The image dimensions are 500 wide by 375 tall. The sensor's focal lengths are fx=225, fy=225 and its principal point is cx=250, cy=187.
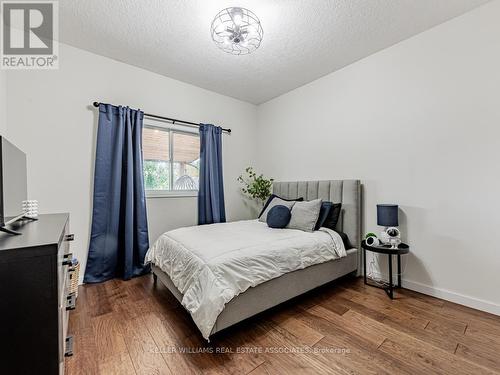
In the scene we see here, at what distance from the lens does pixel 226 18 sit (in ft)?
6.54

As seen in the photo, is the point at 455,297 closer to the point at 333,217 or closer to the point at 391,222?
the point at 391,222

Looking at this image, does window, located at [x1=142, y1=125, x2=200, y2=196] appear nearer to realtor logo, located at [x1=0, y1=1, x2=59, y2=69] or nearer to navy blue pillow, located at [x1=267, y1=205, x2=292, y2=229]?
realtor logo, located at [x1=0, y1=1, x2=59, y2=69]

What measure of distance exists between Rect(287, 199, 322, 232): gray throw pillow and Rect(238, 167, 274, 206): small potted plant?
1.21m

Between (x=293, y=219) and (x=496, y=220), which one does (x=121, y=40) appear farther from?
(x=496, y=220)

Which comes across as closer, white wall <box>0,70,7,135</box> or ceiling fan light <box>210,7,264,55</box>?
ceiling fan light <box>210,7,264,55</box>

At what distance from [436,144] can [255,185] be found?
96.9 inches

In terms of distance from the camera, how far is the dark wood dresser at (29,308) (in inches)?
33.1

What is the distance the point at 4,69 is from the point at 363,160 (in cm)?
402

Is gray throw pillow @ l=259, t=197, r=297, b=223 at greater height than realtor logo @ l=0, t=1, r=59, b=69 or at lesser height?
lesser

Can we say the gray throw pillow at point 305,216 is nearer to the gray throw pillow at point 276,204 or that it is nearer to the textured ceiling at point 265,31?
the gray throw pillow at point 276,204

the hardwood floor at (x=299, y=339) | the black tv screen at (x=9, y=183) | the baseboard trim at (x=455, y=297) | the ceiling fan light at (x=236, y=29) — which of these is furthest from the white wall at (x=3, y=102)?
the baseboard trim at (x=455, y=297)

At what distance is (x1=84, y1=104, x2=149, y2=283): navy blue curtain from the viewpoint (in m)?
2.67

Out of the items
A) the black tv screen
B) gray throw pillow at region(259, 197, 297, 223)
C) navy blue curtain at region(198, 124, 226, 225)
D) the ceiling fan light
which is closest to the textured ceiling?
the ceiling fan light

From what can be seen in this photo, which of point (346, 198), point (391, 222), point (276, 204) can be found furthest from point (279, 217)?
point (391, 222)
